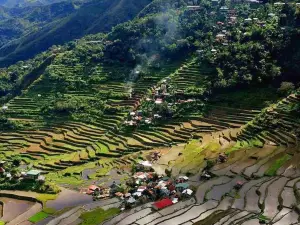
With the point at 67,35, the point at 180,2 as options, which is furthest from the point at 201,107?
the point at 67,35

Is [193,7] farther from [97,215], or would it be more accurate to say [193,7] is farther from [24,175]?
[97,215]

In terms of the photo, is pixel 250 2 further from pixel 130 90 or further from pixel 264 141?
pixel 264 141

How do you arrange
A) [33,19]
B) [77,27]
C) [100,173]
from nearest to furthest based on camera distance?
[100,173] < [77,27] < [33,19]

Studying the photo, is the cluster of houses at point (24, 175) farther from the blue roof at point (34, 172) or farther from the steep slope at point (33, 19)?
the steep slope at point (33, 19)

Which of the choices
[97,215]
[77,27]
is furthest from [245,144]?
[77,27]

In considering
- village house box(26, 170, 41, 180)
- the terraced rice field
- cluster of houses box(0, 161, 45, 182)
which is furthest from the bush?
village house box(26, 170, 41, 180)

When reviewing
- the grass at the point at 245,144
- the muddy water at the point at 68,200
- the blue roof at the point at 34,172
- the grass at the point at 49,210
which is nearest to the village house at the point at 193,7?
the grass at the point at 245,144
